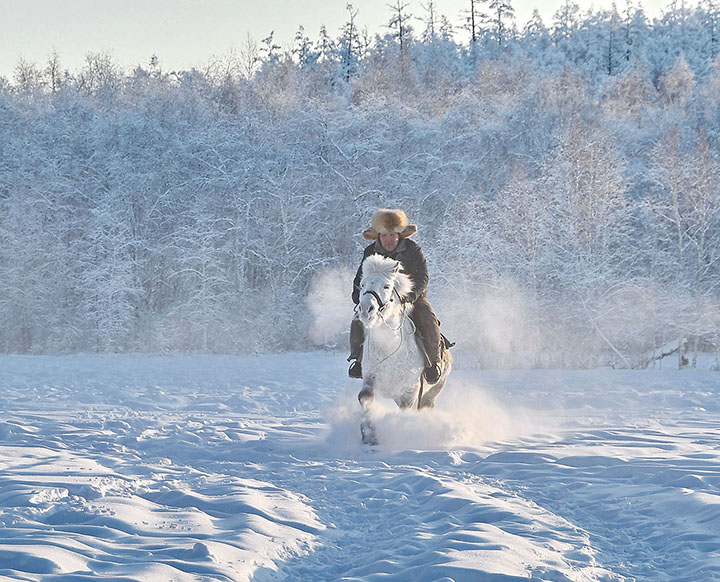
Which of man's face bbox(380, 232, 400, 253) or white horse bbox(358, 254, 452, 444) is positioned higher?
man's face bbox(380, 232, 400, 253)

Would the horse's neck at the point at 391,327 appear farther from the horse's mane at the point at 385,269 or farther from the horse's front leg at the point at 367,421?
the horse's front leg at the point at 367,421

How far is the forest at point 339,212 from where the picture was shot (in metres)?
25.8

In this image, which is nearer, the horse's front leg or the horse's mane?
the horse's mane

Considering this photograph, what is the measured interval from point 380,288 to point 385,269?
308 mm

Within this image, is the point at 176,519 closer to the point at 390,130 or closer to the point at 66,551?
the point at 66,551

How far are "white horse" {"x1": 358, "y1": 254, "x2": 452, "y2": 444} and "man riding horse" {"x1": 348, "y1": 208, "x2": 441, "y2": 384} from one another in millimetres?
105

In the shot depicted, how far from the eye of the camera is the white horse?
23.2 ft

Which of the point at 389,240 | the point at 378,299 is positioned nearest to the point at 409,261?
the point at 389,240

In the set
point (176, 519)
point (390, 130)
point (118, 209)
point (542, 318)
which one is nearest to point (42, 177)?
point (118, 209)

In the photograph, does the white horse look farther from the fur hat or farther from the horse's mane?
the fur hat

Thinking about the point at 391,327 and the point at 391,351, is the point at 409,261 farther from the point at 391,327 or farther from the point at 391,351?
the point at 391,351

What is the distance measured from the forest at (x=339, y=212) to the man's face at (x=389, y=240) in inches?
662

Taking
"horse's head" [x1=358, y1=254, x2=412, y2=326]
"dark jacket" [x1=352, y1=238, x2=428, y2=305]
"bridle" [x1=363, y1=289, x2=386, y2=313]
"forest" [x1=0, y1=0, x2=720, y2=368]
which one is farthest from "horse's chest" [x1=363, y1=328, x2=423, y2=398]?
"forest" [x1=0, y1=0, x2=720, y2=368]

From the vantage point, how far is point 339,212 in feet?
111
